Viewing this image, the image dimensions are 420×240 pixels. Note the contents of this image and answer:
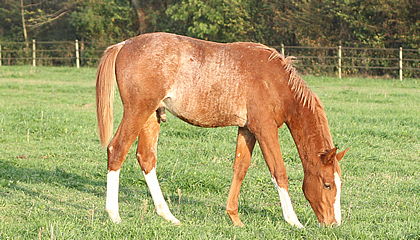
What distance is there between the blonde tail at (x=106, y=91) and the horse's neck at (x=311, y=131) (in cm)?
186

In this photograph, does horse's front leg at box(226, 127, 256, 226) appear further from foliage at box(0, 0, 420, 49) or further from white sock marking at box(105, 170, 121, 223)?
foliage at box(0, 0, 420, 49)

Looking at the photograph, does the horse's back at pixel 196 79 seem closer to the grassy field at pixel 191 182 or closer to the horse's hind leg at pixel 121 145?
the horse's hind leg at pixel 121 145

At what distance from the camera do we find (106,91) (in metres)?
4.80

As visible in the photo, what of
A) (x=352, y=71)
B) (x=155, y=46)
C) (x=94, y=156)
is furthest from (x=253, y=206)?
(x=352, y=71)

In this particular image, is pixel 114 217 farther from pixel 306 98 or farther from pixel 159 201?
pixel 306 98

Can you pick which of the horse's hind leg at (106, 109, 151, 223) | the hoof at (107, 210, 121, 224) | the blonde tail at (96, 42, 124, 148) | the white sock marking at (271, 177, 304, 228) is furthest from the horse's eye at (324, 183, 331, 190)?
the blonde tail at (96, 42, 124, 148)

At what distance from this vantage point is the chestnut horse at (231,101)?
4.43 meters

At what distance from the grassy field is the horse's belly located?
980 millimetres

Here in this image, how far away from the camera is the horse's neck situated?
14.6 feet

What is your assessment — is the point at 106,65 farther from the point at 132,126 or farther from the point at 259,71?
the point at 259,71

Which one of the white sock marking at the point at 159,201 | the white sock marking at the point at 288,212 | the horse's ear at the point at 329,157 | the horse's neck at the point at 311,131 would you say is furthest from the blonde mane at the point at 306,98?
the white sock marking at the point at 159,201

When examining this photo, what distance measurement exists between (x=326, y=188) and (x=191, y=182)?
2055 mm

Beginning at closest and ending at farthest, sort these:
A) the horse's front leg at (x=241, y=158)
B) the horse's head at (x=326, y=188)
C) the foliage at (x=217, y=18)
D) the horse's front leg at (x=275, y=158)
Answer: the horse's head at (x=326, y=188), the horse's front leg at (x=275, y=158), the horse's front leg at (x=241, y=158), the foliage at (x=217, y=18)

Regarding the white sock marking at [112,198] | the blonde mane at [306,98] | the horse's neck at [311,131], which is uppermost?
the blonde mane at [306,98]
